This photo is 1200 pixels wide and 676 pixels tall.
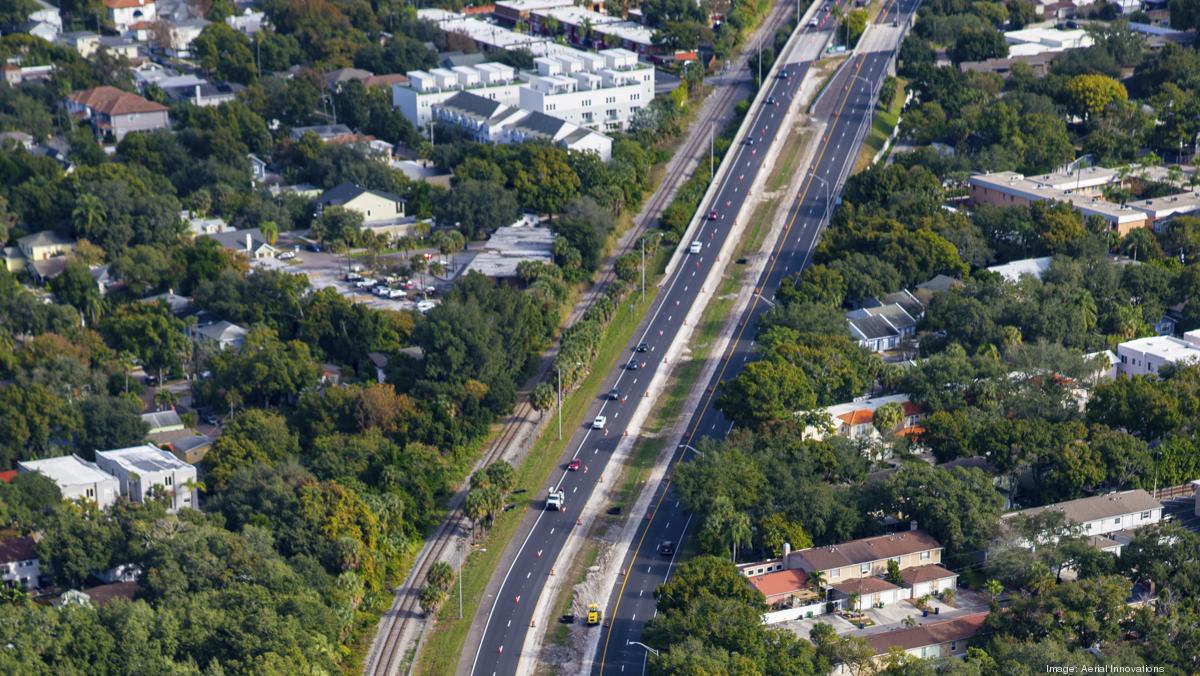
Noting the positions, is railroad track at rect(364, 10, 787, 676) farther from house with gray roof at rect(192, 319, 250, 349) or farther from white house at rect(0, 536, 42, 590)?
house with gray roof at rect(192, 319, 250, 349)

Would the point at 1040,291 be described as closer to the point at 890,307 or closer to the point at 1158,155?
the point at 890,307

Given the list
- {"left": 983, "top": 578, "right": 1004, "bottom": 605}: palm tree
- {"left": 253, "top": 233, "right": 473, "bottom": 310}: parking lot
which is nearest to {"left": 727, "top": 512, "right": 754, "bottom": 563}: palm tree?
{"left": 983, "top": 578, "right": 1004, "bottom": 605}: palm tree

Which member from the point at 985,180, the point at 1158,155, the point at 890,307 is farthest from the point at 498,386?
the point at 1158,155

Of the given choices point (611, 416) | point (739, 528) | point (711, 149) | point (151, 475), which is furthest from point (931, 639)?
point (711, 149)

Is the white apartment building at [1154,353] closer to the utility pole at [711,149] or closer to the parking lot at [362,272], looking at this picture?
the parking lot at [362,272]

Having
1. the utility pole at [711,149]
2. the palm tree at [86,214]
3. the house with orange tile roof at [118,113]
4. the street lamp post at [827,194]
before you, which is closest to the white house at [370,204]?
the palm tree at [86,214]

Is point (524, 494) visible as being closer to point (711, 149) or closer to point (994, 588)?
point (994, 588)
